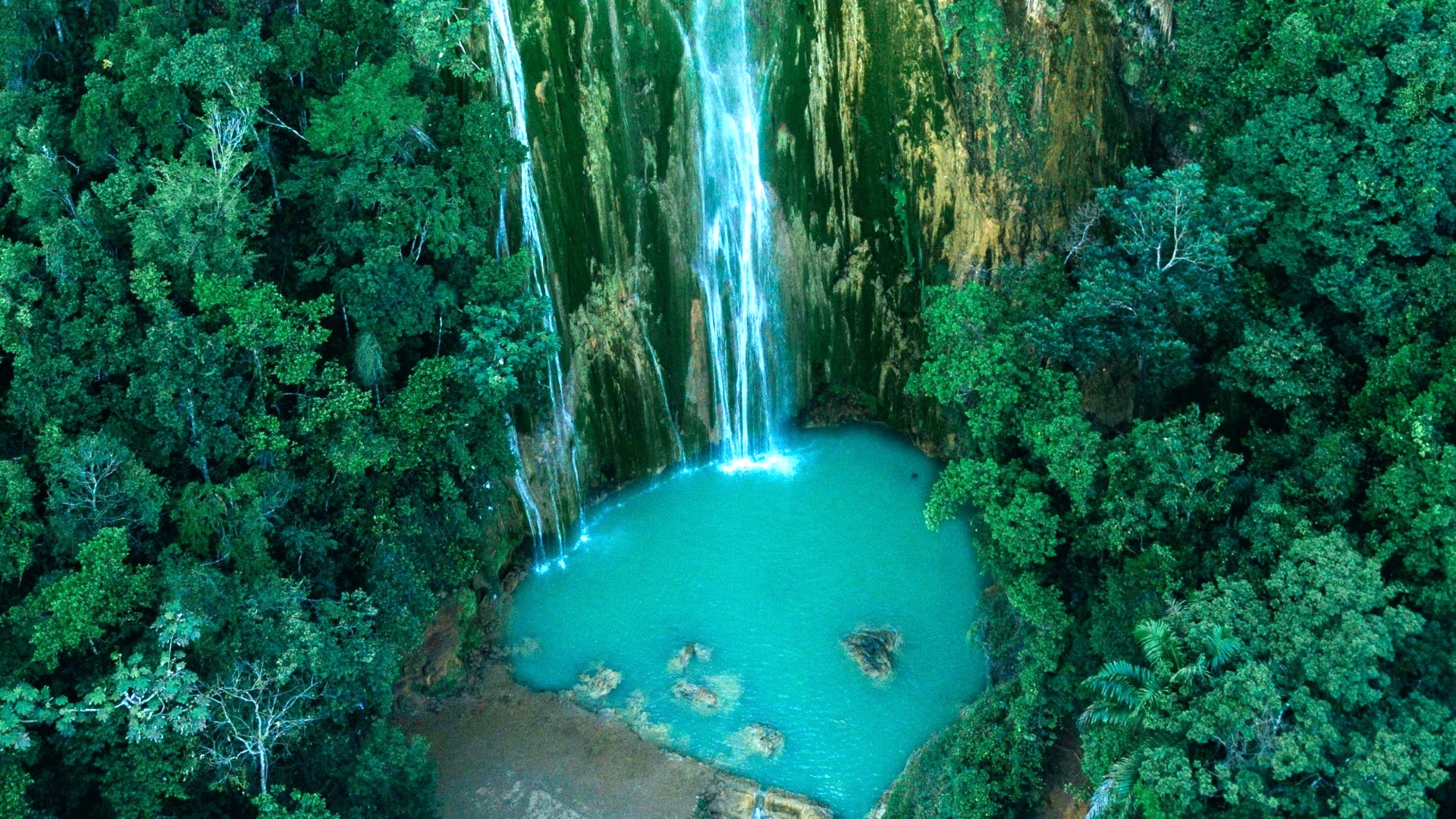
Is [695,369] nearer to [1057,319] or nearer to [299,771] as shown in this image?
[1057,319]

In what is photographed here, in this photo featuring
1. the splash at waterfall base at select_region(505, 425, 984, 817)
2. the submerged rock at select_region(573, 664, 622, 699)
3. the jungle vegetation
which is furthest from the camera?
the submerged rock at select_region(573, 664, 622, 699)

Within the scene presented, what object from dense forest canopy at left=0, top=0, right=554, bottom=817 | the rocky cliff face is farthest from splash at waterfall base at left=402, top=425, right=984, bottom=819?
dense forest canopy at left=0, top=0, right=554, bottom=817

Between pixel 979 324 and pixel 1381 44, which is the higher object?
pixel 1381 44

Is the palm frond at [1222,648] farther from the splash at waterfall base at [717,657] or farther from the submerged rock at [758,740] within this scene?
the submerged rock at [758,740]

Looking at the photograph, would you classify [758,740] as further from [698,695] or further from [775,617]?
[775,617]

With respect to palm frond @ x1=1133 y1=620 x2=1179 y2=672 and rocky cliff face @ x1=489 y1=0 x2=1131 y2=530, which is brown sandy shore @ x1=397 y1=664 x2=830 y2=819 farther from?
palm frond @ x1=1133 y1=620 x2=1179 y2=672

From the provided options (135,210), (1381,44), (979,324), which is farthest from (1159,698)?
(135,210)

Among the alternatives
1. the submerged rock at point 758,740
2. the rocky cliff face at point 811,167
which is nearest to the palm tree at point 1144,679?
the submerged rock at point 758,740
